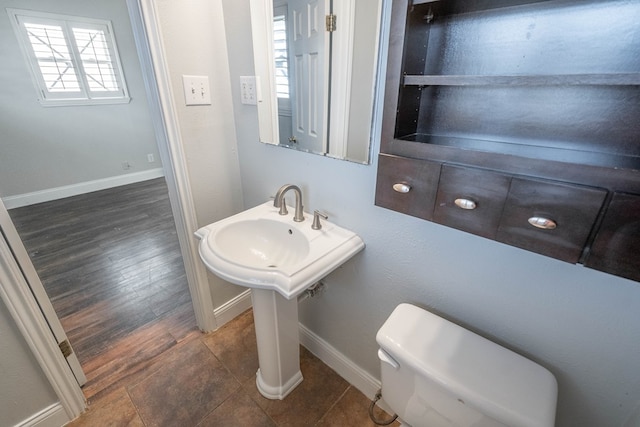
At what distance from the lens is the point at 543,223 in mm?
537

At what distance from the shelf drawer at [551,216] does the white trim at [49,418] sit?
1721 millimetres

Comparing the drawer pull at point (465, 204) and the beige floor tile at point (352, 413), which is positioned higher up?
the drawer pull at point (465, 204)

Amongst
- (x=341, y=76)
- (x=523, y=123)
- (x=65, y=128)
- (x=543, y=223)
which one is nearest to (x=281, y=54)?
(x=341, y=76)

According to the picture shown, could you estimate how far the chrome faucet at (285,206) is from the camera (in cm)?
109

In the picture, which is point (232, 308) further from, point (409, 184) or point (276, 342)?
point (409, 184)

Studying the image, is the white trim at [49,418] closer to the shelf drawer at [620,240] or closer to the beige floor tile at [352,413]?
the beige floor tile at [352,413]

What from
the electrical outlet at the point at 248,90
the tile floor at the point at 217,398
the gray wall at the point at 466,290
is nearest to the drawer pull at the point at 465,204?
the gray wall at the point at 466,290

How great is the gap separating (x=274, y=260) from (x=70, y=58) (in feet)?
12.4

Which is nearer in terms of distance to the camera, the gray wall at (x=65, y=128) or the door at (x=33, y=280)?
the door at (x=33, y=280)

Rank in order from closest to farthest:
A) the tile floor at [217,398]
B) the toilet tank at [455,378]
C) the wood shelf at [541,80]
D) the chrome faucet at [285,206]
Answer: the wood shelf at [541,80] → the toilet tank at [455,378] → the chrome faucet at [285,206] → the tile floor at [217,398]

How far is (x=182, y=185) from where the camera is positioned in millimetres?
1272

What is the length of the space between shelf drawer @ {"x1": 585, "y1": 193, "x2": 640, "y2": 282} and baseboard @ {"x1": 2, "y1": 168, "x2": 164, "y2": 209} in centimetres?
446

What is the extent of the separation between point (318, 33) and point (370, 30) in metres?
0.27

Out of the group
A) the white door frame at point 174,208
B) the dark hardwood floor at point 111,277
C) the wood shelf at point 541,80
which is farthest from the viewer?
the dark hardwood floor at point 111,277
